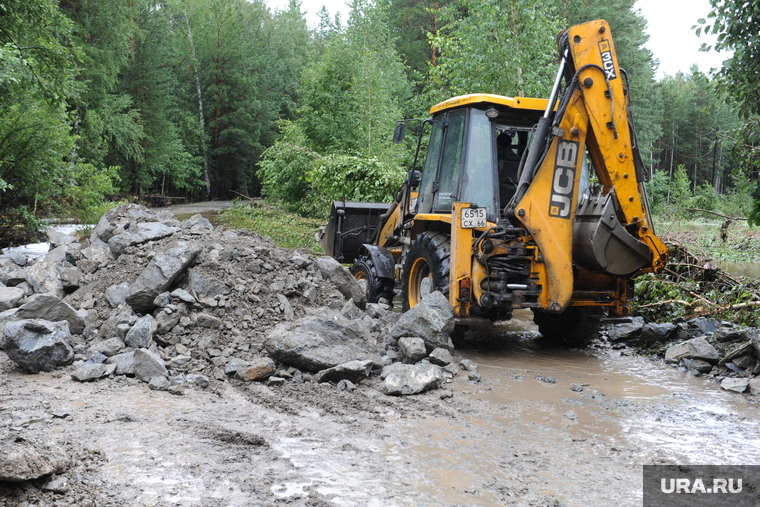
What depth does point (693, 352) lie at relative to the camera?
595 cm

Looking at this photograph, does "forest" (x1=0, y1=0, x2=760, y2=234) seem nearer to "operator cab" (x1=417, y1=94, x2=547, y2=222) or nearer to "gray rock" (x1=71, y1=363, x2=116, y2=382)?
"operator cab" (x1=417, y1=94, x2=547, y2=222)

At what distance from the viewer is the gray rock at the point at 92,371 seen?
4.89 metres

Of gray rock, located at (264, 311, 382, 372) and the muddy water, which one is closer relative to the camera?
the muddy water

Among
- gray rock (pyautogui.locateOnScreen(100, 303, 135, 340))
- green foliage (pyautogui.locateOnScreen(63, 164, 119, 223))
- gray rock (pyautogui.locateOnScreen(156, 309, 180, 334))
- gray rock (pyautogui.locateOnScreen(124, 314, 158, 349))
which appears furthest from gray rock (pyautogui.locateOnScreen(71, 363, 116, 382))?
green foliage (pyautogui.locateOnScreen(63, 164, 119, 223))

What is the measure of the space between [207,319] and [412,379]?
6.89 ft

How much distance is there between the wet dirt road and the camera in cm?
311

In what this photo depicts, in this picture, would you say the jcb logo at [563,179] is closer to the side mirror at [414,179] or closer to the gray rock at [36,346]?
the side mirror at [414,179]

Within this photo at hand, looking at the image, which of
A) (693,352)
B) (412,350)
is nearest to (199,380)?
(412,350)

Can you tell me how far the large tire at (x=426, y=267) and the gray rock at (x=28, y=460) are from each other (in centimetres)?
383

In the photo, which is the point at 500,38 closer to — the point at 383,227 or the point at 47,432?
the point at 383,227

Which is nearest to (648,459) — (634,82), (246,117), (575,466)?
(575,466)

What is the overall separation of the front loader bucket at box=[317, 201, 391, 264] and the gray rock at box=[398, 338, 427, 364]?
4189 millimetres

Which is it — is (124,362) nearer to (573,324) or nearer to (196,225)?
(196,225)

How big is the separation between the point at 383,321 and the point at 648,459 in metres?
3.43
